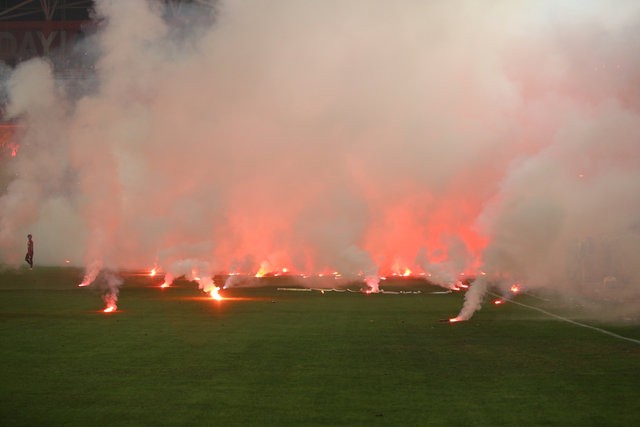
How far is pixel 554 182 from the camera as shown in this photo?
23.3m

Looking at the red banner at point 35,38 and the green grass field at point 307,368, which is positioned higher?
the red banner at point 35,38

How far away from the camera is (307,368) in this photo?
1290 centimetres

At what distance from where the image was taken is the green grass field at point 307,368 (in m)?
9.88

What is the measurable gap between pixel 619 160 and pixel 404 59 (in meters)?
14.8

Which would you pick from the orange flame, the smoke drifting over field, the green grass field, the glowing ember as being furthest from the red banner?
the green grass field

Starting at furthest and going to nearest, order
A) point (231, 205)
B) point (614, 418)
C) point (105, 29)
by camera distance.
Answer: point (231, 205) < point (105, 29) < point (614, 418)

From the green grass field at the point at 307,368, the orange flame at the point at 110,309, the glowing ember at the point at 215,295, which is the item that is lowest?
the green grass field at the point at 307,368

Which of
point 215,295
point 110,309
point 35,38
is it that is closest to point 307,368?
point 110,309

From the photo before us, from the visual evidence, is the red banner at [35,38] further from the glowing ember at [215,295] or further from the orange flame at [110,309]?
the orange flame at [110,309]

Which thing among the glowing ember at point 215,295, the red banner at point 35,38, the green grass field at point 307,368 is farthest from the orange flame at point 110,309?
the red banner at point 35,38

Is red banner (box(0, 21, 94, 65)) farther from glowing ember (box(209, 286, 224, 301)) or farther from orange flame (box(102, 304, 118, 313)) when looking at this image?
orange flame (box(102, 304, 118, 313))

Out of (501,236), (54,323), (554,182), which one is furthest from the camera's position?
(554,182)

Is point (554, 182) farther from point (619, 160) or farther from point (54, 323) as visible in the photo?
point (54, 323)

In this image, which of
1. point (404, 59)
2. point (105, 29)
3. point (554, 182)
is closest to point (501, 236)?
point (554, 182)
